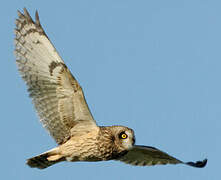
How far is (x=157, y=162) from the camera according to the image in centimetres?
831

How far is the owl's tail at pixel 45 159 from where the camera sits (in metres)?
7.03

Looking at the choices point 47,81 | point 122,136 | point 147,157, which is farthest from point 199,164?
point 47,81

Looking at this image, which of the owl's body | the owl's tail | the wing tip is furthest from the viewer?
the wing tip

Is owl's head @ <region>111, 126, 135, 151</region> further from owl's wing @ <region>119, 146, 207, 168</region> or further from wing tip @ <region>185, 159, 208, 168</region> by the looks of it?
wing tip @ <region>185, 159, 208, 168</region>

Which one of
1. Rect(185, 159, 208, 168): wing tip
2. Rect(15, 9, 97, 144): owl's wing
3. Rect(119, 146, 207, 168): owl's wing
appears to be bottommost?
Rect(185, 159, 208, 168): wing tip

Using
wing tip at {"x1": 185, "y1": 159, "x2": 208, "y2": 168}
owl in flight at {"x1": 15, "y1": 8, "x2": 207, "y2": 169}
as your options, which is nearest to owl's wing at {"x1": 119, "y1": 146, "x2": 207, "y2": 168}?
wing tip at {"x1": 185, "y1": 159, "x2": 208, "y2": 168}

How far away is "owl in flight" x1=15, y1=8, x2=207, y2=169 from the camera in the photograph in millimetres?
6938

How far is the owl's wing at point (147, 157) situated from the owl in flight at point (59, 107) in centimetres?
105

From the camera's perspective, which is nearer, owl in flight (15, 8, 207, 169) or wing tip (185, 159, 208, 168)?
owl in flight (15, 8, 207, 169)

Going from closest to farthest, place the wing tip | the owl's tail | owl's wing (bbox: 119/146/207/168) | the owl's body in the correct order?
the owl's body → the owl's tail → the wing tip → owl's wing (bbox: 119/146/207/168)

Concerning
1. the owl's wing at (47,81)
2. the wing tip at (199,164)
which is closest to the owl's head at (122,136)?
the owl's wing at (47,81)

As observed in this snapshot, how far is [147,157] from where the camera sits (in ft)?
27.3

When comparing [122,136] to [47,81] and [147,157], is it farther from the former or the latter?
[147,157]

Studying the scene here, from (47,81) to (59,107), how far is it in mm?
395
